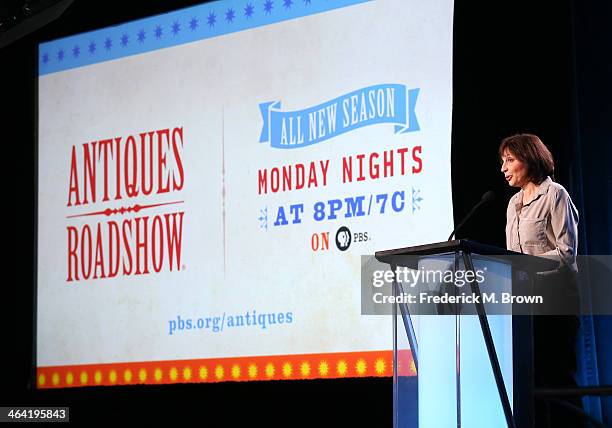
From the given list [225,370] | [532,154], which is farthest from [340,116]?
[225,370]

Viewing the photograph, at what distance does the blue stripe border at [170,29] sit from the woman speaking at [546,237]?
101cm

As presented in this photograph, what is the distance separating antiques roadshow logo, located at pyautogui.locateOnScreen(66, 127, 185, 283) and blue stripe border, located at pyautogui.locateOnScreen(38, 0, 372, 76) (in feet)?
1.36

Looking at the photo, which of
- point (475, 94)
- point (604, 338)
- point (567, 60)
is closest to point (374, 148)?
point (475, 94)

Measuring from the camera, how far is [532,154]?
10.9ft

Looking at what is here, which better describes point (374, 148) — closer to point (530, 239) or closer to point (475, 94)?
point (475, 94)

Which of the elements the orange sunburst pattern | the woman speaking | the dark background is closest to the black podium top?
the woman speaking

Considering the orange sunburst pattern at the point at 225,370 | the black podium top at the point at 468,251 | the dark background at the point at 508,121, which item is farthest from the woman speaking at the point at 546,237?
the orange sunburst pattern at the point at 225,370

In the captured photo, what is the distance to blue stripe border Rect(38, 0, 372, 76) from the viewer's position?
13.6 ft

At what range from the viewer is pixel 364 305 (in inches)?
147

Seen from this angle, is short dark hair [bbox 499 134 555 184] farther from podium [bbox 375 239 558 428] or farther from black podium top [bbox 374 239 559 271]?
podium [bbox 375 239 558 428]

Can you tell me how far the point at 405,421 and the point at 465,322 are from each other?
306 mm

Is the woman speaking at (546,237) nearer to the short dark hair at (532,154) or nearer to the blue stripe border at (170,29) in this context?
the short dark hair at (532,154)

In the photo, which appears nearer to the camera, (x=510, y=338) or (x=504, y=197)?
(x=510, y=338)

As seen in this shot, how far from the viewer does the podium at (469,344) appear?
249cm
